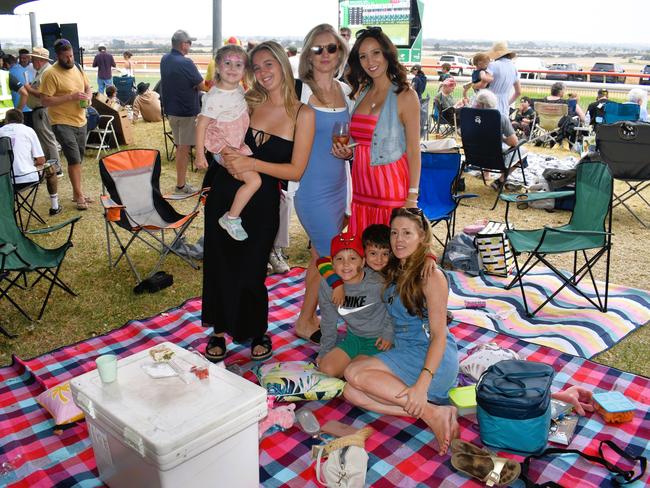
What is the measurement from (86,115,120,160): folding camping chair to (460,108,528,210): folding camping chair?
5.45 metres

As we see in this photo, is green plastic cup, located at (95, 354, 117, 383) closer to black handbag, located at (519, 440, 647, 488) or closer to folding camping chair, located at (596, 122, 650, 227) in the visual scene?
black handbag, located at (519, 440, 647, 488)

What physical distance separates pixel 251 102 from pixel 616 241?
4.16 m

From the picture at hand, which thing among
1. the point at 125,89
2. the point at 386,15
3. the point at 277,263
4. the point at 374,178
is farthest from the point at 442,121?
the point at 374,178

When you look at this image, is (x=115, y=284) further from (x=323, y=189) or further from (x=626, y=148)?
(x=626, y=148)

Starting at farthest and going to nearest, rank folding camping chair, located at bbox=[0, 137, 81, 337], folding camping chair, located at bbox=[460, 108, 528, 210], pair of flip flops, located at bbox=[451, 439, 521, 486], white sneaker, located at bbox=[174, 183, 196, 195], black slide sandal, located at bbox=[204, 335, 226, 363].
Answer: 1. white sneaker, located at bbox=[174, 183, 196, 195]
2. folding camping chair, located at bbox=[460, 108, 528, 210]
3. folding camping chair, located at bbox=[0, 137, 81, 337]
4. black slide sandal, located at bbox=[204, 335, 226, 363]
5. pair of flip flops, located at bbox=[451, 439, 521, 486]

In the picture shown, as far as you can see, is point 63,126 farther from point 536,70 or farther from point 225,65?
point 536,70

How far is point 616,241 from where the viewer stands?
5.54 metres

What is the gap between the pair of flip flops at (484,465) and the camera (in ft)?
7.52

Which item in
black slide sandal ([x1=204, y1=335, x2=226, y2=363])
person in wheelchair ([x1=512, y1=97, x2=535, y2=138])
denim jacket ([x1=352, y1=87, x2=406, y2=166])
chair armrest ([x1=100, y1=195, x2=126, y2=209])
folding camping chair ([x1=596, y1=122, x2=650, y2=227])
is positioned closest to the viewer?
denim jacket ([x1=352, y1=87, x2=406, y2=166])

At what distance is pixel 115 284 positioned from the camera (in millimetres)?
4402

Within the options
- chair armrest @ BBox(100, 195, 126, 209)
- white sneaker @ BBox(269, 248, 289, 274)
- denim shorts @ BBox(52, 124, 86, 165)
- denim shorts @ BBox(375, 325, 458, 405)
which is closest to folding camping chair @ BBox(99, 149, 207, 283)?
chair armrest @ BBox(100, 195, 126, 209)

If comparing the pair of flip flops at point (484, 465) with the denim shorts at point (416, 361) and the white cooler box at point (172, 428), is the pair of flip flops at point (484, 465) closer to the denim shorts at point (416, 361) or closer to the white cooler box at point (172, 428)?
the denim shorts at point (416, 361)

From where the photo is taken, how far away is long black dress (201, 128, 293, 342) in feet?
9.51

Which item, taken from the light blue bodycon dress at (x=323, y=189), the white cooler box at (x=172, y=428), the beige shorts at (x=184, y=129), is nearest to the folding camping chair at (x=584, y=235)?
the light blue bodycon dress at (x=323, y=189)
